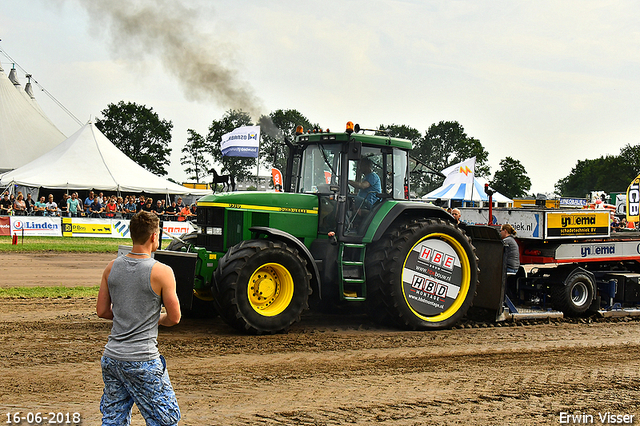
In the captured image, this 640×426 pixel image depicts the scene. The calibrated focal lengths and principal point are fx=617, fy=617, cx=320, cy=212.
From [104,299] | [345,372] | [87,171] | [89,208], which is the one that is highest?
[87,171]

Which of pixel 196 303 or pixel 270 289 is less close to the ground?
pixel 270 289

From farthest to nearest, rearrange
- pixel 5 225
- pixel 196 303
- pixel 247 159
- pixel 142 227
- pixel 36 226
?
pixel 247 159, pixel 36 226, pixel 5 225, pixel 196 303, pixel 142 227

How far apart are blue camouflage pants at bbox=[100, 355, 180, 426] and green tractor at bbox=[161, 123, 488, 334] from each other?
3.65 m

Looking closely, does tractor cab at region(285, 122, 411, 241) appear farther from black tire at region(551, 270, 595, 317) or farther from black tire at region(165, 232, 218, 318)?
black tire at region(551, 270, 595, 317)

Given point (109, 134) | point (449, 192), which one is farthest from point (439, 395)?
point (109, 134)

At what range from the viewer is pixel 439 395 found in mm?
5363

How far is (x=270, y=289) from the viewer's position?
750cm

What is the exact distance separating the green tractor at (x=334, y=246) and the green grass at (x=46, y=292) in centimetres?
320

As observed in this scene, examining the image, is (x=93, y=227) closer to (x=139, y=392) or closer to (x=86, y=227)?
(x=86, y=227)

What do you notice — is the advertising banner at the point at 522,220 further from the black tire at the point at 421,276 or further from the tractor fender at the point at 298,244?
the tractor fender at the point at 298,244

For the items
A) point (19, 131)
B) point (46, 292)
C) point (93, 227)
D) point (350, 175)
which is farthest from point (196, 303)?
point (19, 131)

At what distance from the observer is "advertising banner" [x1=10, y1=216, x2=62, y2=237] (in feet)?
69.2

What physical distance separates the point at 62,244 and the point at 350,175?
14260 millimetres

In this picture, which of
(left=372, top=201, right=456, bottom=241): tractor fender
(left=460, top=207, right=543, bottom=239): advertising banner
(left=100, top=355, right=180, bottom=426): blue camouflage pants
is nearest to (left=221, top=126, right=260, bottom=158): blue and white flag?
(left=460, top=207, right=543, bottom=239): advertising banner
